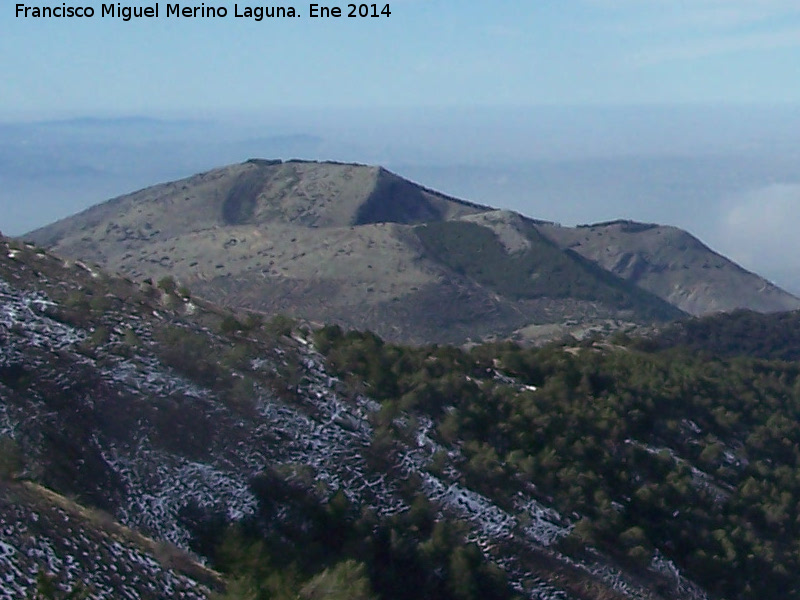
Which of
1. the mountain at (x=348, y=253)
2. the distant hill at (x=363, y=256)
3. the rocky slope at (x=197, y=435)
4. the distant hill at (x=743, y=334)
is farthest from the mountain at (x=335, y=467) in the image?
the distant hill at (x=363, y=256)

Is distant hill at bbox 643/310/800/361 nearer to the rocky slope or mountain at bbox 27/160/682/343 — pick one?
mountain at bbox 27/160/682/343

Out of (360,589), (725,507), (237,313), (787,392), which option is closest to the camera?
(360,589)

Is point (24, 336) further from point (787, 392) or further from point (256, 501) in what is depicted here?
point (787, 392)

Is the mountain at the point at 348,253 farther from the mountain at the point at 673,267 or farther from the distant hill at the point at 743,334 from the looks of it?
the distant hill at the point at 743,334

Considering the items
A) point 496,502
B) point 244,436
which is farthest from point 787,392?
point 244,436

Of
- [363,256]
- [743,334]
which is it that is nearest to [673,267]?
[363,256]
